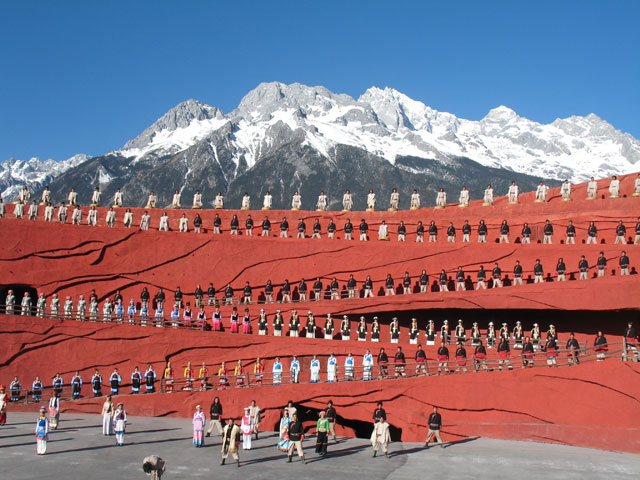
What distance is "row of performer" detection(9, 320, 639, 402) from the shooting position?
910 inches

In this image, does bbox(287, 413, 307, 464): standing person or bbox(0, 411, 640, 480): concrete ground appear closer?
bbox(0, 411, 640, 480): concrete ground

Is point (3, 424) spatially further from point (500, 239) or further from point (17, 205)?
point (500, 239)

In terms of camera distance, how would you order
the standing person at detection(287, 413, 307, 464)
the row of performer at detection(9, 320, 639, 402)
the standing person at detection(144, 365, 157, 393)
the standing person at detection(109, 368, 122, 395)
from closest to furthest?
the standing person at detection(287, 413, 307, 464)
the row of performer at detection(9, 320, 639, 402)
the standing person at detection(109, 368, 122, 395)
the standing person at detection(144, 365, 157, 393)

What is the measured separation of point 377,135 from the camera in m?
158

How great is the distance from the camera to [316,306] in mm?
28422

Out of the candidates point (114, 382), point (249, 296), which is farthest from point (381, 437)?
point (249, 296)

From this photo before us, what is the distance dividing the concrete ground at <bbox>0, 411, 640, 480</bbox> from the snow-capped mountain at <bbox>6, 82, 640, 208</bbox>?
90.4 meters

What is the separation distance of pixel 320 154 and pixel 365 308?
106 m

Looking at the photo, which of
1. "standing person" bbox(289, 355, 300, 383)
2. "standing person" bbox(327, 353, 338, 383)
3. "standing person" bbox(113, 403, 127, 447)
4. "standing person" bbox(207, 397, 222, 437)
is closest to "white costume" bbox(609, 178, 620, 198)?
"standing person" bbox(327, 353, 338, 383)

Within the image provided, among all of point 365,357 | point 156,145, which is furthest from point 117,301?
point 156,145

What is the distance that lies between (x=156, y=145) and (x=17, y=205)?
13077 centimetres

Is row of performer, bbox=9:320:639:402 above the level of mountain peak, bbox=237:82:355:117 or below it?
below

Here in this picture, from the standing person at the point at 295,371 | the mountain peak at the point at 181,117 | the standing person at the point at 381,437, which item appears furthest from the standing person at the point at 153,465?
the mountain peak at the point at 181,117

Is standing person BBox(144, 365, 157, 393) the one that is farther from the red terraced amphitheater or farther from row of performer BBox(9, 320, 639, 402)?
the red terraced amphitheater
